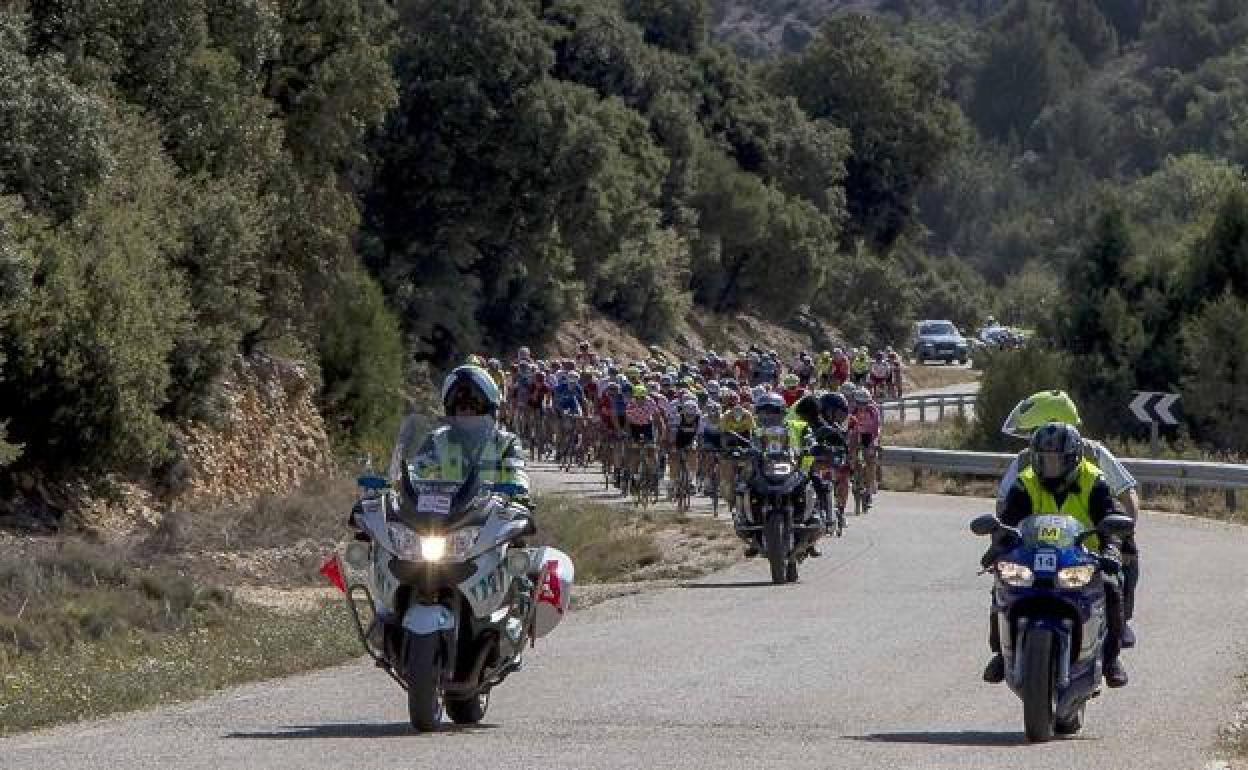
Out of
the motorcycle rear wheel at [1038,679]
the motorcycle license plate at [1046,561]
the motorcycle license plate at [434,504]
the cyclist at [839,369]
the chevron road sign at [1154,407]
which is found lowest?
the cyclist at [839,369]

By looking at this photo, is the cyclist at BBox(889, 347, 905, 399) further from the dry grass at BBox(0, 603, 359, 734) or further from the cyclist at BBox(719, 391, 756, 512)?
the dry grass at BBox(0, 603, 359, 734)

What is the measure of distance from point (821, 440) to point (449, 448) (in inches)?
543

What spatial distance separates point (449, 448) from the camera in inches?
534

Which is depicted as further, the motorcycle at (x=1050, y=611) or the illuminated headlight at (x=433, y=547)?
the illuminated headlight at (x=433, y=547)

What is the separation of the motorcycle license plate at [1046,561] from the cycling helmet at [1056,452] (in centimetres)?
68

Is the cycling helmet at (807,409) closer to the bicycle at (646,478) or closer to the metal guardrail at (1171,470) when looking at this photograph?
the metal guardrail at (1171,470)

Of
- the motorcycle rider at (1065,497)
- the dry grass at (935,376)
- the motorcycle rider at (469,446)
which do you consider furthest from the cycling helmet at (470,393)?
the dry grass at (935,376)

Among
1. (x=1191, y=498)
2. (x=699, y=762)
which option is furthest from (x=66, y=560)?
(x=1191, y=498)

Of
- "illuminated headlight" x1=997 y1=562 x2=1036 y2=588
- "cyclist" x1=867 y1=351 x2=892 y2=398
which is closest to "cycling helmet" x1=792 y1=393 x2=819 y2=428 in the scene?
"illuminated headlight" x1=997 y1=562 x2=1036 y2=588

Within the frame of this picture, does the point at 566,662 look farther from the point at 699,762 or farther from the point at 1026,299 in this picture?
the point at 1026,299

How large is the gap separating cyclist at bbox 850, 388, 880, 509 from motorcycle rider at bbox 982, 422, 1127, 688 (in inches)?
874

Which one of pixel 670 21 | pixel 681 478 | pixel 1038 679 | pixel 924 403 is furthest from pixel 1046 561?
pixel 670 21

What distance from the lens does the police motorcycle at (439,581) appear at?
1285 centimetres

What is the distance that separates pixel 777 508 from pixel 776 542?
0.40 m
